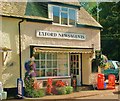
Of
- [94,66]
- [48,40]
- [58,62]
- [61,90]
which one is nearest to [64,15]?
[48,40]

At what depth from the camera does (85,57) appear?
22.3 m

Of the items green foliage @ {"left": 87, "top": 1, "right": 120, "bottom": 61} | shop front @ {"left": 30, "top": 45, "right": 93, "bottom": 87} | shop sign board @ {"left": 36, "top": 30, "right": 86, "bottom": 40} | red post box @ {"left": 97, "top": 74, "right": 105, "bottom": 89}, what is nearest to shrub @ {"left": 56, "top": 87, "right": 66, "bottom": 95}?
shop front @ {"left": 30, "top": 45, "right": 93, "bottom": 87}

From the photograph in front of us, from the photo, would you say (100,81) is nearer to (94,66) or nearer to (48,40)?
(94,66)

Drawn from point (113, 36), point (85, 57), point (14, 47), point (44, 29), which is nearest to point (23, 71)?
point (14, 47)

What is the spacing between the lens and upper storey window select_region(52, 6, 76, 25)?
20.1 metres

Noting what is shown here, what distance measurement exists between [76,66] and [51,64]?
102 inches

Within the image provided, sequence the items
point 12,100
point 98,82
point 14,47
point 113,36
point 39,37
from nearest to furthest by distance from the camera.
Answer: point 12,100 → point 14,47 → point 39,37 → point 98,82 → point 113,36

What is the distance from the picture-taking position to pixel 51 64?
66.1 ft

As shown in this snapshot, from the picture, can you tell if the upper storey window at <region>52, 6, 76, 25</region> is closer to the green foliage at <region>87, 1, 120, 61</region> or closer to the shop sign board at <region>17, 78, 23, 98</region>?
the shop sign board at <region>17, 78, 23, 98</region>

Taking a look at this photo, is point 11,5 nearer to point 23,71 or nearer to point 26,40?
point 26,40

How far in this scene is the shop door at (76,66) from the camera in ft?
71.7

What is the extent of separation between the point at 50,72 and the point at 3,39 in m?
4.13

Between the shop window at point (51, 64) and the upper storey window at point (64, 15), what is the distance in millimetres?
2075

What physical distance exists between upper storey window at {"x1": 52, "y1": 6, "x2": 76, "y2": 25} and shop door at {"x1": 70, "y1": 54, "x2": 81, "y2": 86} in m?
2.45
